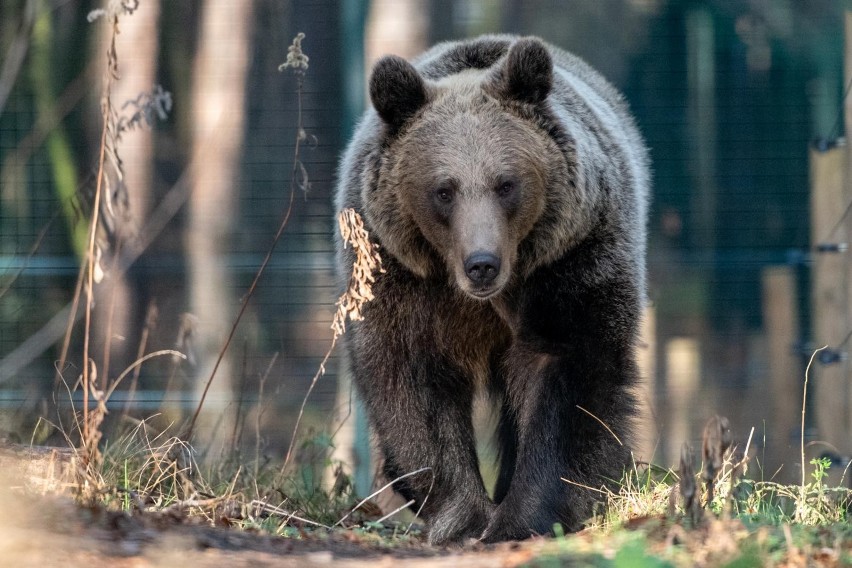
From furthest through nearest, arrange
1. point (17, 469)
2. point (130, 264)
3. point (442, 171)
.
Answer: point (130, 264) < point (442, 171) < point (17, 469)

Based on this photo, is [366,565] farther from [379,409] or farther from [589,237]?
[589,237]

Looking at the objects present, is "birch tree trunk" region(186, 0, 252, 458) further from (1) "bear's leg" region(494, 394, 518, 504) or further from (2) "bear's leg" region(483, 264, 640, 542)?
(2) "bear's leg" region(483, 264, 640, 542)

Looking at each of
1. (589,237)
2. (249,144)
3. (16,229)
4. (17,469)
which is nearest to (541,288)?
(589,237)

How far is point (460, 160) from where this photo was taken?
511 cm

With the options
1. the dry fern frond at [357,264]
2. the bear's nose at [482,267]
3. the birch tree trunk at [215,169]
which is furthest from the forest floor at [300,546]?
the birch tree trunk at [215,169]

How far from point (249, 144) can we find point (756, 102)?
362 cm

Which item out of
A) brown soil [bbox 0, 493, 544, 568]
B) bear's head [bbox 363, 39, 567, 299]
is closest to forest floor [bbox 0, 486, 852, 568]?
brown soil [bbox 0, 493, 544, 568]

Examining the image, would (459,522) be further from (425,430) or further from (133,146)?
(133,146)

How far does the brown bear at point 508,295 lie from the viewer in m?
5.11

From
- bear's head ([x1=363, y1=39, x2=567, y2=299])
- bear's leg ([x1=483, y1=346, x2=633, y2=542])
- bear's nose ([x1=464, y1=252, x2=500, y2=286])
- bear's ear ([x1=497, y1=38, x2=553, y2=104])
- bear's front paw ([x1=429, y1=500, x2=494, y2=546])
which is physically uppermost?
bear's ear ([x1=497, y1=38, x2=553, y2=104])

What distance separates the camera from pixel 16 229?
8.23 m

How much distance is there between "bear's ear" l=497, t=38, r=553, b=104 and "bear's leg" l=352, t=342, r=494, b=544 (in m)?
1.26

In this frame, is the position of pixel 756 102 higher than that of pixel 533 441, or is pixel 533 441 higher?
pixel 756 102

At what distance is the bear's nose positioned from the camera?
15.5 feet
